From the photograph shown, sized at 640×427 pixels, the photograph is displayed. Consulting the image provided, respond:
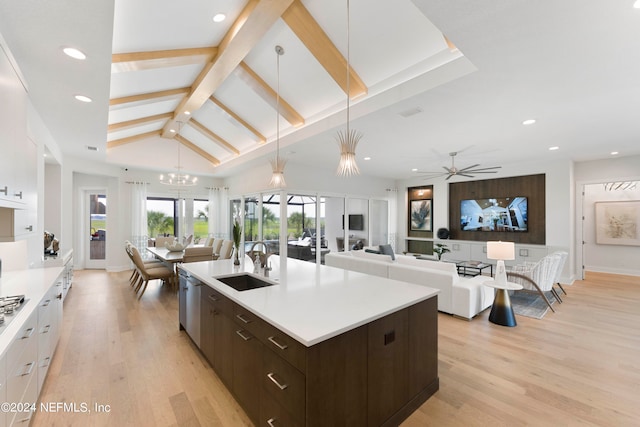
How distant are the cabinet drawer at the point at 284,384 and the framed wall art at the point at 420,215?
25.8ft

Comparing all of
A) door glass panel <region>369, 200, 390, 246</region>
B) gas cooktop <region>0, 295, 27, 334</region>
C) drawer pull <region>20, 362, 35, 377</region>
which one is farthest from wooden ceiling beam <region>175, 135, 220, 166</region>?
drawer pull <region>20, 362, 35, 377</region>

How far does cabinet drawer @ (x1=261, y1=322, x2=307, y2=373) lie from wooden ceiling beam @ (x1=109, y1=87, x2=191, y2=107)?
4.35 metres

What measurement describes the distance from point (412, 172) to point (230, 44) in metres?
6.07

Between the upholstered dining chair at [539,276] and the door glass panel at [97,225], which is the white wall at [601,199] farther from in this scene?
the door glass panel at [97,225]

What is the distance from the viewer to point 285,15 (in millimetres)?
2928

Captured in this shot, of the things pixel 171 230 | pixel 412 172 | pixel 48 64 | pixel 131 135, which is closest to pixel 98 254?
pixel 171 230

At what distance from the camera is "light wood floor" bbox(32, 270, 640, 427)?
6.46ft

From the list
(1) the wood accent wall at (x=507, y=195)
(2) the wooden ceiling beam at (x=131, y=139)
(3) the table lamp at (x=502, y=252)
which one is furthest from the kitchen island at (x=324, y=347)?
(1) the wood accent wall at (x=507, y=195)

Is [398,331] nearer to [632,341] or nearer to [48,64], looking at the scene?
[632,341]

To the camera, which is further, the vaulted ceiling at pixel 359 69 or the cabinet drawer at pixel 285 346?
the vaulted ceiling at pixel 359 69

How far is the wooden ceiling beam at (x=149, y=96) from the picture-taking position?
4.10m

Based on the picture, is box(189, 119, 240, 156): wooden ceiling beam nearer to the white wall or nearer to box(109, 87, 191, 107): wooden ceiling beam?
box(109, 87, 191, 107): wooden ceiling beam

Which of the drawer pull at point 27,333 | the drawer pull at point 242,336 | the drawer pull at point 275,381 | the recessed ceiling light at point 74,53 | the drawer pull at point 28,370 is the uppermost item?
the recessed ceiling light at point 74,53

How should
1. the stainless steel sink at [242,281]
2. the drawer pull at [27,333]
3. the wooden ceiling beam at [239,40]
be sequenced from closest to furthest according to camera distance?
1. the drawer pull at [27,333]
2. the wooden ceiling beam at [239,40]
3. the stainless steel sink at [242,281]
